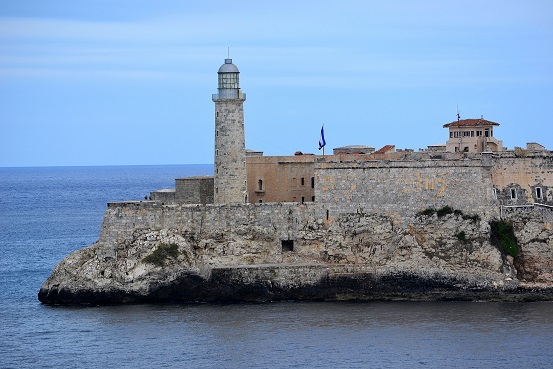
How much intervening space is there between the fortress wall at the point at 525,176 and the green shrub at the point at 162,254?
514 inches

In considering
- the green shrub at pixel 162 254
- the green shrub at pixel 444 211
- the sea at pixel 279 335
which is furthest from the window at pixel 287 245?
the green shrub at pixel 444 211

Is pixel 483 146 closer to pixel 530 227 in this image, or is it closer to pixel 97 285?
pixel 530 227

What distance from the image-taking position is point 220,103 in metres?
47.9

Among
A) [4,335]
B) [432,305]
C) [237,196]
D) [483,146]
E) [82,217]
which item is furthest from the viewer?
[82,217]

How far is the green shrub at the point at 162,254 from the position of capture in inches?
1764

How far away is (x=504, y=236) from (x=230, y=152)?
36.5ft

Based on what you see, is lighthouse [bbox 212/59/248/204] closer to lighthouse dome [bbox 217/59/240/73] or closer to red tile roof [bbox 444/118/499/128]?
lighthouse dome [bbox 217/59/240/73]

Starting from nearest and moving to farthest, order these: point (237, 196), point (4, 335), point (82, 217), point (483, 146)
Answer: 1. point (4, 335)
2. point (237, 196)
3. point (483, 146)
4. point (82, 217)

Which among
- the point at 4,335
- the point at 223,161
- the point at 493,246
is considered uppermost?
the point at 223,161

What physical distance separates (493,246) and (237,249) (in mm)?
9681

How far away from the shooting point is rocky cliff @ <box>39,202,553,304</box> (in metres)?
44.8

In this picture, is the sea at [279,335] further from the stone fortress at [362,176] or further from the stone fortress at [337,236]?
the stone fortress at [362,176]

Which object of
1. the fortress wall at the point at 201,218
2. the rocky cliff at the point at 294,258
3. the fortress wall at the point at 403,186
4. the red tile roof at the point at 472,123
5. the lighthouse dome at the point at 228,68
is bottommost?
the rocky cliff at the point at 294,258

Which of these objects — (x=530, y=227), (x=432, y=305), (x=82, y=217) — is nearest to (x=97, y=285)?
(x=432, y=305)
